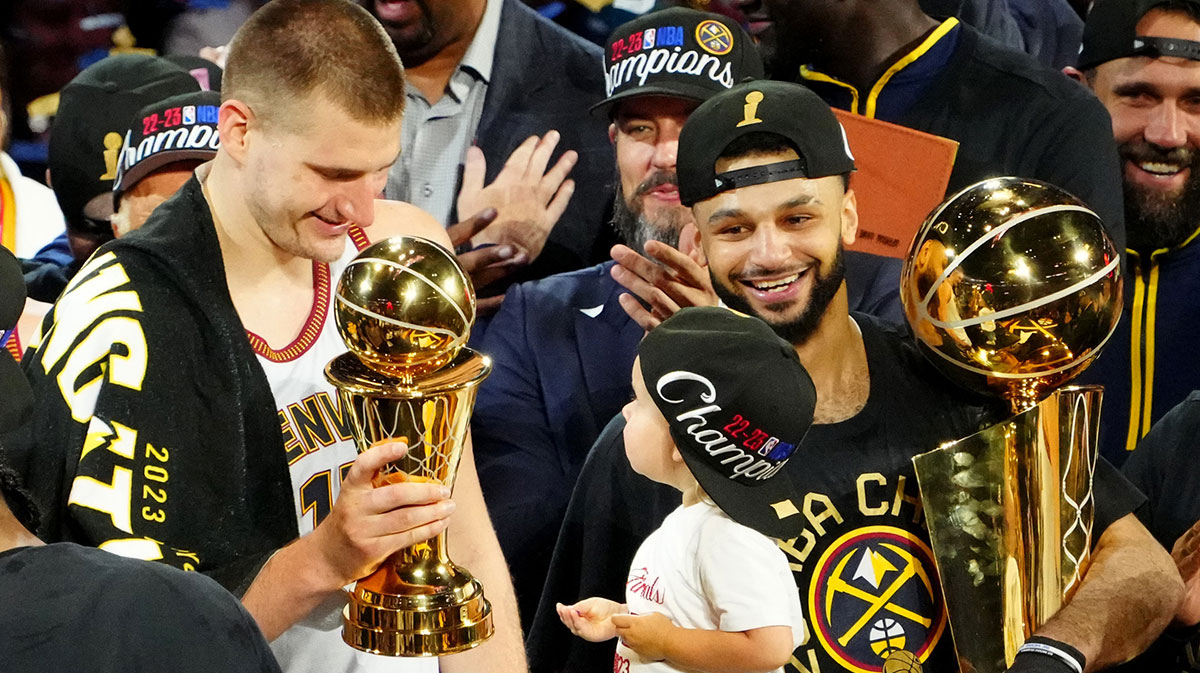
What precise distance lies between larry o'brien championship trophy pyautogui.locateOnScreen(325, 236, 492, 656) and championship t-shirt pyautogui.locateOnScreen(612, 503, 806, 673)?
0.80 ft

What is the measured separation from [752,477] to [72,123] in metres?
1.97

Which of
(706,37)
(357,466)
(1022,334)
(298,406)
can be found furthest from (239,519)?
(706,37)

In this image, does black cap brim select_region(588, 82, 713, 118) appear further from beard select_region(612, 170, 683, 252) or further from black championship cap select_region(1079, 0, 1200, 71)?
black championship cap select_region(1079, 0, 1200, 71)

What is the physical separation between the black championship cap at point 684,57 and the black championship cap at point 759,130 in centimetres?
61

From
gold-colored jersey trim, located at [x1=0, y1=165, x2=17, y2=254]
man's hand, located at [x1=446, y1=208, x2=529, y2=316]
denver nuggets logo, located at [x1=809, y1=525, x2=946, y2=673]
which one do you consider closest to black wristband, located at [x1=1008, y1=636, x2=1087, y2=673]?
denver nuggets logo, located at [x1=809, y1=525, x2=946, y2=673]

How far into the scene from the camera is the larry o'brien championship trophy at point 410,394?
1.77 meters

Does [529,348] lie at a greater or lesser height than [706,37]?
lesser

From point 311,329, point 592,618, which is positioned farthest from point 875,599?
point 311,329

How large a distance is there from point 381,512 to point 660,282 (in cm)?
93

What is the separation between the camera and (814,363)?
2271 millimetres

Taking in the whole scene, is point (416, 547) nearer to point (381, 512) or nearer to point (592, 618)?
point (381, 512)

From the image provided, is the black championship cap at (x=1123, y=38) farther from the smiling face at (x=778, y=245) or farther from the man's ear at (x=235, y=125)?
the man's ear at (x=235, y=125)

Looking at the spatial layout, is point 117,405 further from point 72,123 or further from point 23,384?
point 72,123

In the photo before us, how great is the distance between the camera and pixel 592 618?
6.33 ft
